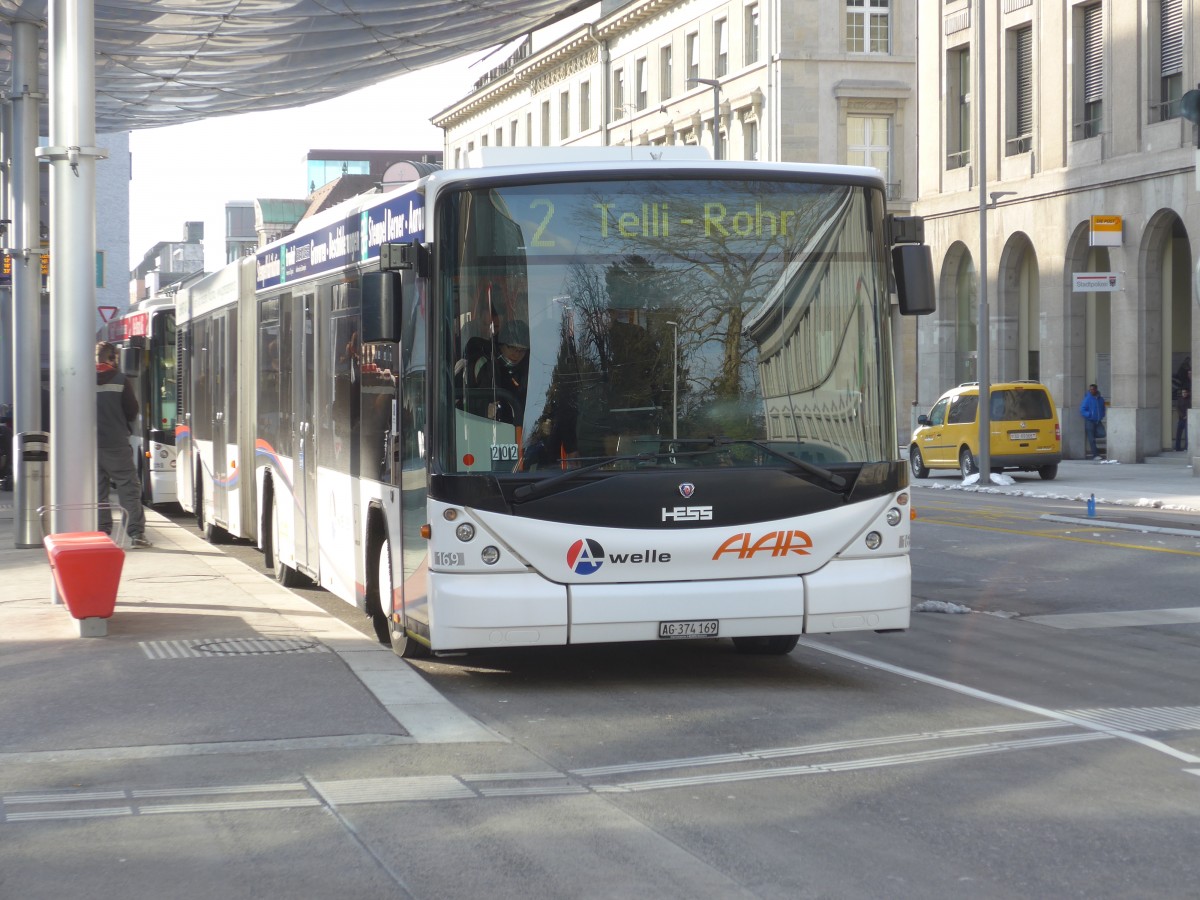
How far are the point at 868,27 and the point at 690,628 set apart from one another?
185 ft

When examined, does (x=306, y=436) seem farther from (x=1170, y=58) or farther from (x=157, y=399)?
(x=1170, y=58)

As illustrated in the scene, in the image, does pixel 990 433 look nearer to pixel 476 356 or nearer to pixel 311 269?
pixel 311 269

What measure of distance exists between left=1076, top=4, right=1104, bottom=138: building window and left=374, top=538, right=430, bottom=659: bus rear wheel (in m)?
34.3

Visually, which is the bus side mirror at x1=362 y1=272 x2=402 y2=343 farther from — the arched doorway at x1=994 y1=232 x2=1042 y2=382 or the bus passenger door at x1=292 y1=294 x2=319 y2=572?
the arched doorway at x1=994 y1=232 x2=1042 y2=382

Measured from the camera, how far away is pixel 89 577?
36.2ft

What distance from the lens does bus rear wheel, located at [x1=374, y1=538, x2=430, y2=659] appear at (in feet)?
33.8

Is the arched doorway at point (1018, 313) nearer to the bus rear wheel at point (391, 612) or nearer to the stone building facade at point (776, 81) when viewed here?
the stone building facade at point (776, 81)

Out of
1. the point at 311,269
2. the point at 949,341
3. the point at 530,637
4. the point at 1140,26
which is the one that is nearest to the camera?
the point at 530,637

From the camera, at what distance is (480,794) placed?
682 cm

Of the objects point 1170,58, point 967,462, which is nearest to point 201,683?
point 967,462

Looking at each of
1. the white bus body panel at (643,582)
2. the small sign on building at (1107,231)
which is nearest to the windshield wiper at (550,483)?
the white bus body panel at (643,582)

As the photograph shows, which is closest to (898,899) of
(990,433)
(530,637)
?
(530,637)

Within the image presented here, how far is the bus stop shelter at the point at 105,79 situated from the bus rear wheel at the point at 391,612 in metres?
3.15

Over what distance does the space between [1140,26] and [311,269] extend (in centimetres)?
3147
